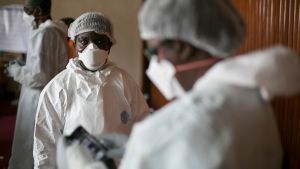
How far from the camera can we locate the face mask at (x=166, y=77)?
997 millimetres

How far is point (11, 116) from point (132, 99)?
322 centimetres

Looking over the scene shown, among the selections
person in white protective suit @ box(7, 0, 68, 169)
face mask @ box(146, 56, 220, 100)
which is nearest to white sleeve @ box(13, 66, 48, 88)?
person in white protective suit @ box(7, 0, 68, 169)

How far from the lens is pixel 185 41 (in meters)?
0.94

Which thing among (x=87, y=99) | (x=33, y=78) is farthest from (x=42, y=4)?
(x=87, y=99)

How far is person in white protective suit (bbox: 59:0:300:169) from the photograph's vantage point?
84 cm

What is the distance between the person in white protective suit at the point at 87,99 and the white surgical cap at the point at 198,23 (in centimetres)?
91

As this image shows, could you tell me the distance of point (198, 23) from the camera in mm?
912

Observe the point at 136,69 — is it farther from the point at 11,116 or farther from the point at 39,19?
the point at 39,19

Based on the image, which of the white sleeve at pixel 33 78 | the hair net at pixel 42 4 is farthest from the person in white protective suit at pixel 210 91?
the hair net at pixel 42 4

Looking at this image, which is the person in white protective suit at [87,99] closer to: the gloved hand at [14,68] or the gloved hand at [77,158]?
the gloved hand at [77,158]

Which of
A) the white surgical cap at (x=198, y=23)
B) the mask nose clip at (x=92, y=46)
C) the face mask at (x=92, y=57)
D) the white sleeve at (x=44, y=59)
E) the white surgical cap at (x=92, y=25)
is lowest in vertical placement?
the white sleeve at (x=44, y=59)

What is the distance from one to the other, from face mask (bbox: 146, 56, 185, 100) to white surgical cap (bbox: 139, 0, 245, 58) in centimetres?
9

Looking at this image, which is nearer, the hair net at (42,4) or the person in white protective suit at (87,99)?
the person in white protective suit at (87,99)

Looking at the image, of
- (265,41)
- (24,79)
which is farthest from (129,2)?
(265,41)
